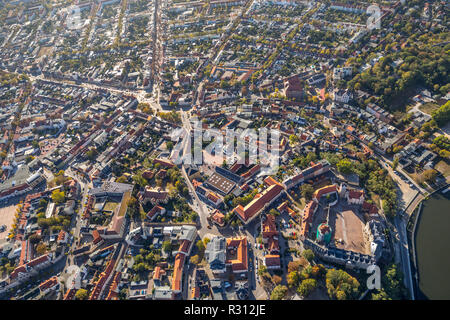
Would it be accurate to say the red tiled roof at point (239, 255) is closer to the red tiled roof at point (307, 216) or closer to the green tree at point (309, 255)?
the green tree at point (309, 255)

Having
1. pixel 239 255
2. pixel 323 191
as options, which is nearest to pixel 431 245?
pixel 323 191

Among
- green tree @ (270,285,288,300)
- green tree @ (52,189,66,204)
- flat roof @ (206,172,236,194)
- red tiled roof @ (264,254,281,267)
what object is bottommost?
green tree @ (270,285,288,300)

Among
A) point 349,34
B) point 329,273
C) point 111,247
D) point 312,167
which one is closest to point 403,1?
point 349,34

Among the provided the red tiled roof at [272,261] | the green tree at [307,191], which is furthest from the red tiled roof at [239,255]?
the green tree at [307,191]

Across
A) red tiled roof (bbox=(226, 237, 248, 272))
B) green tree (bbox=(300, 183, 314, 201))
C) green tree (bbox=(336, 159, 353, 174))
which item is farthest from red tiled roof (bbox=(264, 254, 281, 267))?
green tree (bbox=(336, 159, 353, 174))

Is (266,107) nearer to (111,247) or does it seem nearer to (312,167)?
(312,167)

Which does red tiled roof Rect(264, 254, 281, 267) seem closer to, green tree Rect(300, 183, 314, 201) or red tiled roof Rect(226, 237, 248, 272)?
red tiled roof Rect(226, 237, 248, 272)
